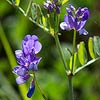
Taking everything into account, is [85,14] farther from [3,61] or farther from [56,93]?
[3,61]

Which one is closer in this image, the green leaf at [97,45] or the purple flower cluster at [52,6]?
the purple flower cluster at [52,6]

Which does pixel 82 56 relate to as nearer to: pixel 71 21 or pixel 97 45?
pixel 97 45

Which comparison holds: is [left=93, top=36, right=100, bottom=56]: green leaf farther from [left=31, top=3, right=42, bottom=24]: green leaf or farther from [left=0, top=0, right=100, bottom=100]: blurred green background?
[left=0, top=0, right=100, bottom=100]: blurred green background

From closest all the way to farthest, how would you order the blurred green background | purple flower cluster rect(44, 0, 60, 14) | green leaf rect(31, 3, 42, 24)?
purple flower cluster rect(44, 0, 60, 14), green leaf rect(31, 3, 42, 24), the blurred green background

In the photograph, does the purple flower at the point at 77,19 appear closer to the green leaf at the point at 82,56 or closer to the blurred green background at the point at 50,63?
the green leaf at the point at 82,56

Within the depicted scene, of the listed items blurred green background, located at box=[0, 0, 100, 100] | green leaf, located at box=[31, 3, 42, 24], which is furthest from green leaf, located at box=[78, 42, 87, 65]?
blurred green background, located at box=[0, 0, 100, 100]

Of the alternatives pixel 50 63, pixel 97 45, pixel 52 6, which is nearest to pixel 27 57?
pixel 52 6

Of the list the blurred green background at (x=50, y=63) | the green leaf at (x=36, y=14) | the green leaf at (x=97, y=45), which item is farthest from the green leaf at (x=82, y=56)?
the blurred green background at (x=50, y=63)

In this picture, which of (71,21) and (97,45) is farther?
(97,45)
